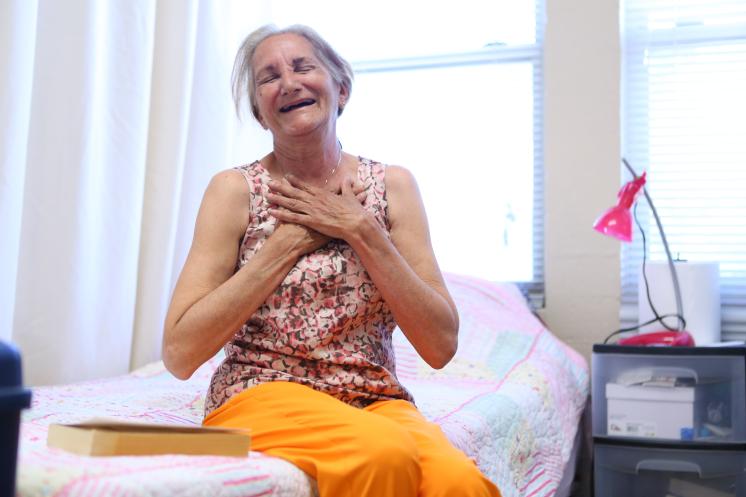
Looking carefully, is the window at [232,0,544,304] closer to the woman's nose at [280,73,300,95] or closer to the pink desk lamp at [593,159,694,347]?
the pink desk lamp at [593,159,694,347]

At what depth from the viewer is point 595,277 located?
120 inches

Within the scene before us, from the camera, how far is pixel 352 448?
1.15 m

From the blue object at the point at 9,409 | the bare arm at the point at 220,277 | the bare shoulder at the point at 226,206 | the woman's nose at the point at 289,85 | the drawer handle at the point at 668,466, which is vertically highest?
the woman's nose at the point at 289,85

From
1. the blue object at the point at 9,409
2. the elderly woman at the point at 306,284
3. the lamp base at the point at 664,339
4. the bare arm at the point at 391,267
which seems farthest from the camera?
the lamp base at the point at 664,339

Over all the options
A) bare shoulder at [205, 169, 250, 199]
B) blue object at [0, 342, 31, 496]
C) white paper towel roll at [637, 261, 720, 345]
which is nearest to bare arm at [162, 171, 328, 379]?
bare shoulder at [205, 169, 250, 199]

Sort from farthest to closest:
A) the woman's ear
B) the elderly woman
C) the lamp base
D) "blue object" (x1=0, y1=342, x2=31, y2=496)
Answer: the lamp base < the woman's ear < the elderly woman < "blue object" (x1=0, y1=342, x2=31, y2=496)

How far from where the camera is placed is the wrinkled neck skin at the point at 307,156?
5.18 feet

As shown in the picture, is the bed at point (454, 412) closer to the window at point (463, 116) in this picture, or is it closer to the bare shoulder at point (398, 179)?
the window at point (463, 116)

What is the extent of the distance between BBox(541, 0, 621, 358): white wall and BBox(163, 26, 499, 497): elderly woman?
1.56 m

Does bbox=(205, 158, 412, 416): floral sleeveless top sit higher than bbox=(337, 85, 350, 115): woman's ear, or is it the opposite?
bbox=(337, 85, 350, 115): woman's ear

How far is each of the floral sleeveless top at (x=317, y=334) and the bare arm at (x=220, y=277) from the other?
0.09 ft

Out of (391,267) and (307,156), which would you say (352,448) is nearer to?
(391,267)

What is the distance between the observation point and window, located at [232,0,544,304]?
3.29m

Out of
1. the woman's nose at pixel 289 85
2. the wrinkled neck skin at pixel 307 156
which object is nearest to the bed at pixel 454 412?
the wrinkled neck skin at pixel 307 156
